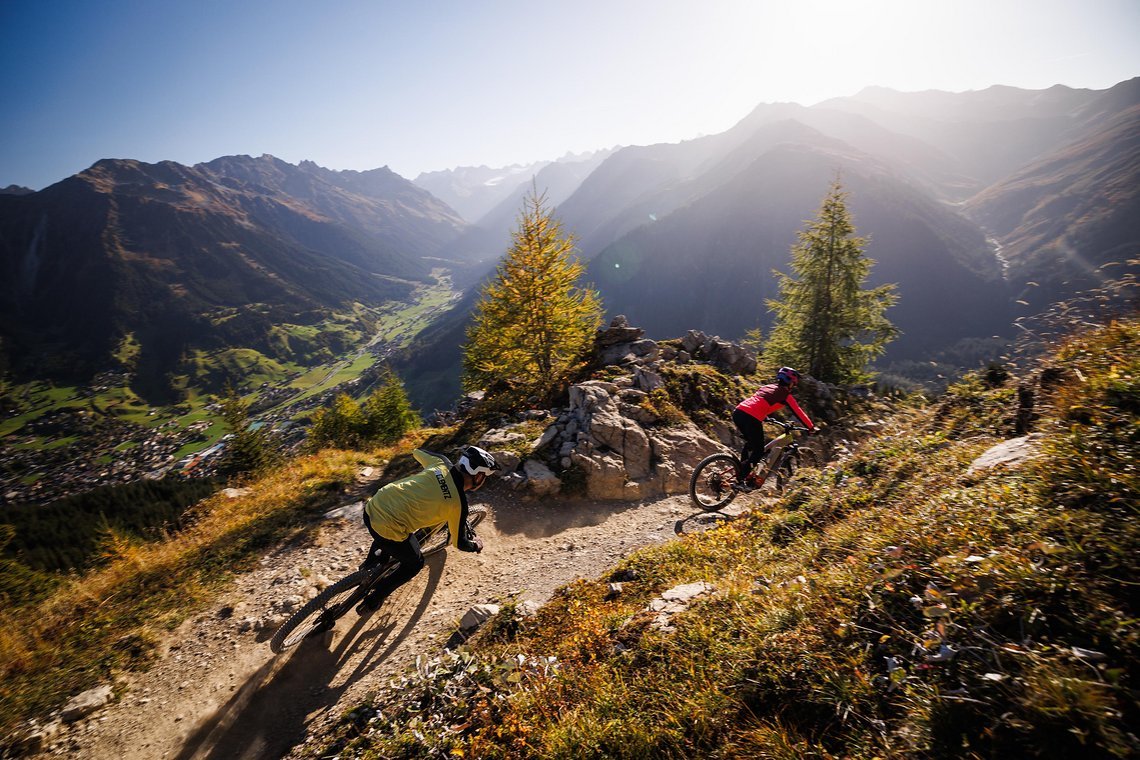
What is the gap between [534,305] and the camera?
827 inches

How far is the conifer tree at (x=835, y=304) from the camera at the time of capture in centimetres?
2456

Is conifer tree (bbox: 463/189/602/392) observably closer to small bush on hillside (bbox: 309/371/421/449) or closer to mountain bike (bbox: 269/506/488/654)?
mountain bike (bbox: 269/506/488/654)

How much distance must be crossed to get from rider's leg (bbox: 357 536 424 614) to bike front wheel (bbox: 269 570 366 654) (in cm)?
38

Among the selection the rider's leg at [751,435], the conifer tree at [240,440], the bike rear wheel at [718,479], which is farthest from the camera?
the conifer tree at [240,440]

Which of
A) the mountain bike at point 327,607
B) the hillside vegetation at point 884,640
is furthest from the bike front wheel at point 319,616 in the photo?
the hillside vegetation at point 884,640

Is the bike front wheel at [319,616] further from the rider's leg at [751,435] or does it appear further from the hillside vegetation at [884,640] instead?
the rider's leg at [751,435]

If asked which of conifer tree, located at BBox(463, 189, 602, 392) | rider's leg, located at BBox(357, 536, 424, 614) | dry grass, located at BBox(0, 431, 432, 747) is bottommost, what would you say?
dry grass, located at BBox(0, 431, 432, 747)

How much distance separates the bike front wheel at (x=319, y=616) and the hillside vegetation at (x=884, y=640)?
1.89 m

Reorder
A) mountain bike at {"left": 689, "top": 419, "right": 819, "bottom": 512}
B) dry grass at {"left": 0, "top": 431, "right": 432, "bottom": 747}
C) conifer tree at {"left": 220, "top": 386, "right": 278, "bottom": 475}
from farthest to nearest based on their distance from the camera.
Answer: conifer tree at {"left": 220, "top": 386, "right": 278, "bottom": 475} → mountain bike at {"left": 689, "top": 419, "right": 819, "bottom": 512} → dry grass at {"left": 0, "top": 431, "right": 432, "bottom": 747}

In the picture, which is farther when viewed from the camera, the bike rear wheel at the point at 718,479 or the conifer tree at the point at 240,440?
the conifer tree at the point at 240,440

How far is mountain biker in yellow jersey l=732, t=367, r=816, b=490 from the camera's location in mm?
10602

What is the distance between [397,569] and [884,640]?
721 cm

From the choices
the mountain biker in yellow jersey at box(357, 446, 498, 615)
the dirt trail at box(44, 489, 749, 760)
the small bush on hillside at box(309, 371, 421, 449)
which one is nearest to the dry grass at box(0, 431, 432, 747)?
the dirt trail at box(44, 489, 749, 760)

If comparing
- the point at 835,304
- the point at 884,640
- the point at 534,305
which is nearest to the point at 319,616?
the point at 884,640
